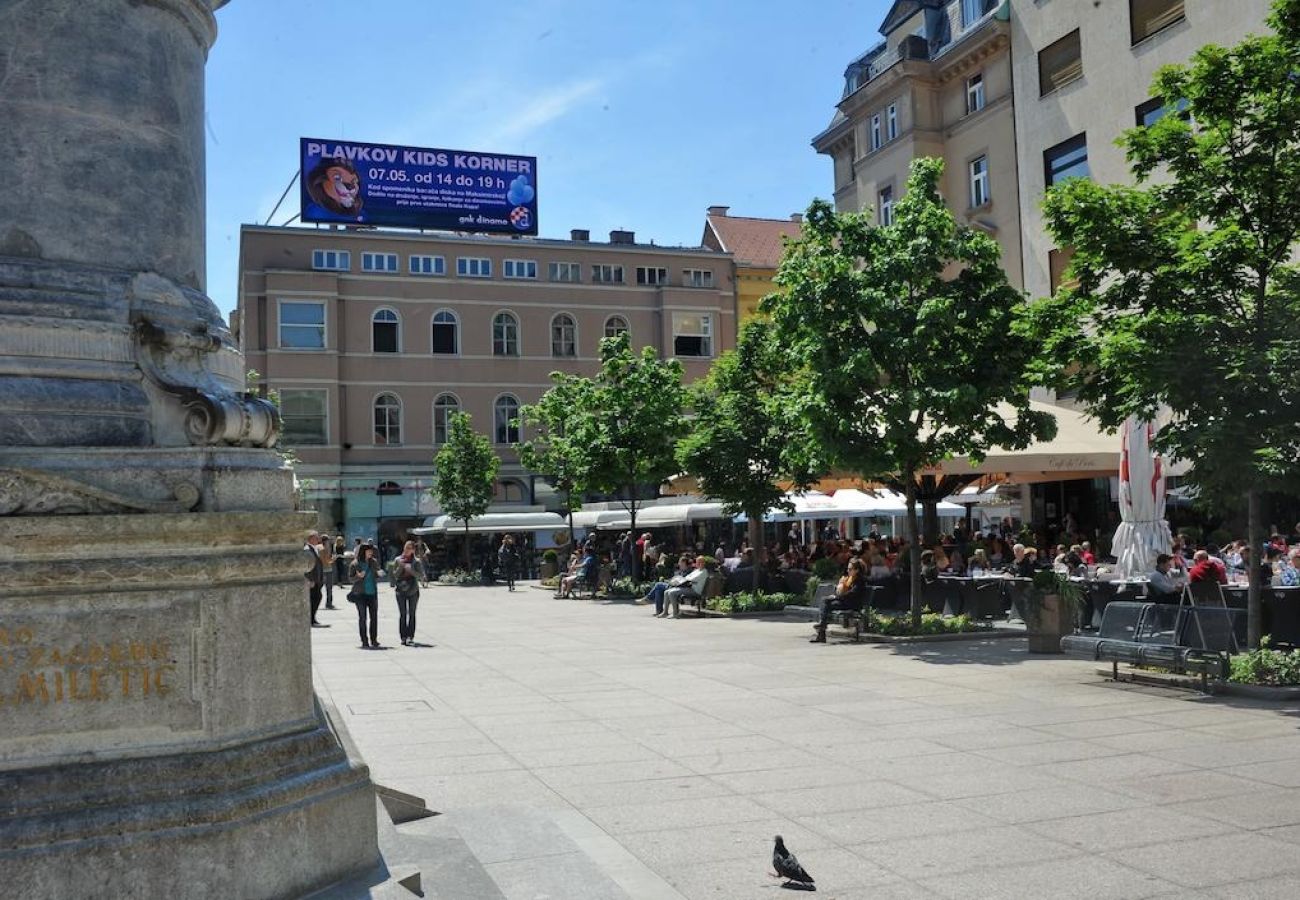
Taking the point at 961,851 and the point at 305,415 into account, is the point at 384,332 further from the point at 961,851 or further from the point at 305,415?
the point at 961,851

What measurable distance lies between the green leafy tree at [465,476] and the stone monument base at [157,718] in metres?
39.8

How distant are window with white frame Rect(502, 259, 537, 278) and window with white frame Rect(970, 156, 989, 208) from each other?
27.7 meters

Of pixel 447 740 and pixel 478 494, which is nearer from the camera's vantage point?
pixel 447 740

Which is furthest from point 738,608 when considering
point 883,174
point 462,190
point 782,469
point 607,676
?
point 462,190

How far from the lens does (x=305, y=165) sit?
53125 mm

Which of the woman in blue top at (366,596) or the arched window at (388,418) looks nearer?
the woman in blue top at (366,596)

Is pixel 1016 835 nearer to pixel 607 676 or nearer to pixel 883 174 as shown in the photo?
pixel 607 676

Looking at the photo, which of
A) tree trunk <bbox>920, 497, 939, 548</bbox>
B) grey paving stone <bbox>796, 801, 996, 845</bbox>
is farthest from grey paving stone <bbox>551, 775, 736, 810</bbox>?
tree trunk <bbox>920, 497, 939, 548</bbox>

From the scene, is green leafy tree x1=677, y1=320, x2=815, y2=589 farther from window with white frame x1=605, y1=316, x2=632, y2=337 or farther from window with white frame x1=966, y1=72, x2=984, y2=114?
window with white frame x1=605, y1=316, x2=632, y2=337

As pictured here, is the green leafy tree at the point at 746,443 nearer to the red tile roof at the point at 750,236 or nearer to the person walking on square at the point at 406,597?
the person walking on square at the point at 406,597

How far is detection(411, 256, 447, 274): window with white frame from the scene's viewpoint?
55.9 meters

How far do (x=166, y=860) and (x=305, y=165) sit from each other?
5272 cm

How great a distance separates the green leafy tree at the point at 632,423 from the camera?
30031mm

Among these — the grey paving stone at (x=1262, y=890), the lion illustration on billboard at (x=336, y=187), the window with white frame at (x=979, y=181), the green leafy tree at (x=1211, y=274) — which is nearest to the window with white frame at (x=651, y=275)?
the lion illustration on billboard at (x=336, y=187)
